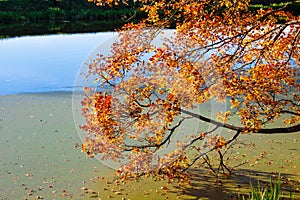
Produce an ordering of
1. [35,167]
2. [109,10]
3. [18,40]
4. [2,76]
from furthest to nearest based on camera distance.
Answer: [109,10] → [18,40] → [2,76] → [35,167]

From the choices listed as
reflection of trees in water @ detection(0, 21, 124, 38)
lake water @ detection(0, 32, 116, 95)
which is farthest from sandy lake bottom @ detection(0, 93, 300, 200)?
reflection of trees in water @ detection(0, 21, 124, 38)

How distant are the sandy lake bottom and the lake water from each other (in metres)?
2.21

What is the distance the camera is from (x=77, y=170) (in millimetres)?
4613

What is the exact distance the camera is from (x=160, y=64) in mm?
4148

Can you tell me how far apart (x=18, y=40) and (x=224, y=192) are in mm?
10491

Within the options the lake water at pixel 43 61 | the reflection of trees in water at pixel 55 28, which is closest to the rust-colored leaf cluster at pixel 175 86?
the lake water at pixel 43 61

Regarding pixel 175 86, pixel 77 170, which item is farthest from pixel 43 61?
pixel 175 86

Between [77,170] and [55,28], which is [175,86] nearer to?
[77,170]

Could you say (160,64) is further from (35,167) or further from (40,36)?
(40,36)

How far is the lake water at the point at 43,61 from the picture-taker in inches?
328

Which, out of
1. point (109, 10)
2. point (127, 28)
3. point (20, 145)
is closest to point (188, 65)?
point (127, 28)

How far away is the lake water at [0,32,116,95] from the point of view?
8.34m

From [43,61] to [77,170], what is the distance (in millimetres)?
5987

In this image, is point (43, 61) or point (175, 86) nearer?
point (175, 86)
